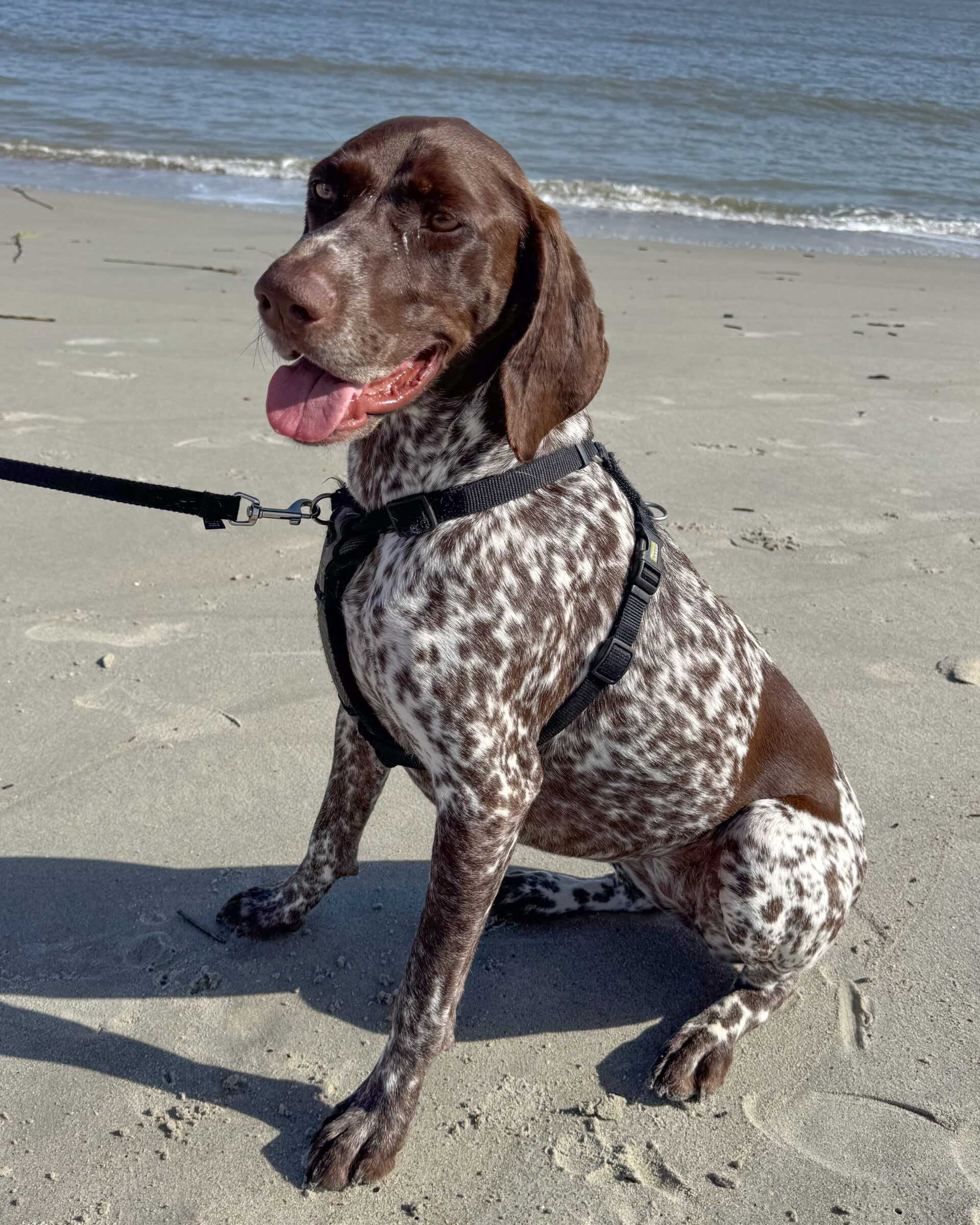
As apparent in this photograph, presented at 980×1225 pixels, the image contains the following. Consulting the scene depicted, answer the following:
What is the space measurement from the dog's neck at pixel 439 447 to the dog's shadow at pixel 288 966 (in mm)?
1266

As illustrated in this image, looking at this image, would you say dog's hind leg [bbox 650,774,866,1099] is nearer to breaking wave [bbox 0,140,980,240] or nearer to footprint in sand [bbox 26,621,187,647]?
footprint in sand [bbox 26,621,187,647]

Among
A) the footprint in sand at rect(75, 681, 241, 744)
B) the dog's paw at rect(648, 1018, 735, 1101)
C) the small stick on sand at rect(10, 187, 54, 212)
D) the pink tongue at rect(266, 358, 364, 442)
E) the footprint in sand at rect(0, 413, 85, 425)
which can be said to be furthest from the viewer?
the small stick on sand at rect(10, 187, 54, 212)

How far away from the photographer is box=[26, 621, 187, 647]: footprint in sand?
3.93 m

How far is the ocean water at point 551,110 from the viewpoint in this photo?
13.1m

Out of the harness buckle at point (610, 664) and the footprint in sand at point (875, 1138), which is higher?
the harness buckle at point (610, 664)

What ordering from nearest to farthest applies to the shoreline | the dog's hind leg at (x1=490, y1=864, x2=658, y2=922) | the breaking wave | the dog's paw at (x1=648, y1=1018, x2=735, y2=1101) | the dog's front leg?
the dog's front leg
the dog's paw at (x1=648, y1=1018, x2=735, y2=1101)
the dog's hind leg at (x1=490, y1=864, x2=658, y2=922)
the shoreline
the breaking wave

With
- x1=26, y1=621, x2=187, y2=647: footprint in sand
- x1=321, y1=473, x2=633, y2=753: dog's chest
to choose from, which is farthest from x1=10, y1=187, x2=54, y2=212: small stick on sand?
x1=321, y1=473, x2=633, y2=753: dog's chest

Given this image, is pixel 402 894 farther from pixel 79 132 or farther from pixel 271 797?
pixel 79 132

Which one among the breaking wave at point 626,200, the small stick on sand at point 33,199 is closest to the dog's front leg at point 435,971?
the small stick on sand at point 33,199

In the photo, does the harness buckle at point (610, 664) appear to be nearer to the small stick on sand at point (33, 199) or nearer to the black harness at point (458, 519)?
the black harness at point (458, 519)

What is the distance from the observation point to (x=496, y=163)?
2334mm

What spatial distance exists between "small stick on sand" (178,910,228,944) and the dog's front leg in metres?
0.64

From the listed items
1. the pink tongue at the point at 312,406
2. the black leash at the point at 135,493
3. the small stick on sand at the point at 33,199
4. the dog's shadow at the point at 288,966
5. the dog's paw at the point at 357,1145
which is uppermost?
the pink tongue at the point at 312,406

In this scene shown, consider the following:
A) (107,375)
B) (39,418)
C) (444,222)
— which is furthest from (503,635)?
(107,375)
